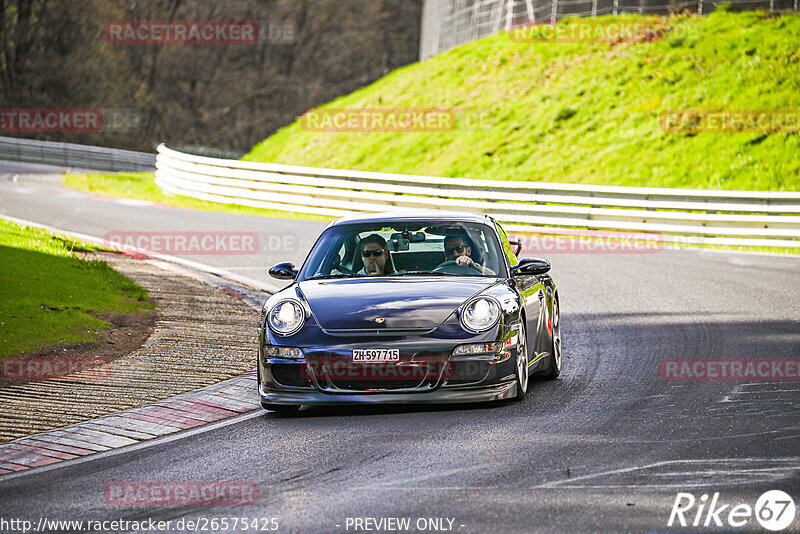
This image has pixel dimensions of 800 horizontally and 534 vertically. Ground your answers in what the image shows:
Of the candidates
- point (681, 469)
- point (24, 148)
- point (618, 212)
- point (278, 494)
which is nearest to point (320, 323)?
point (278, 494)

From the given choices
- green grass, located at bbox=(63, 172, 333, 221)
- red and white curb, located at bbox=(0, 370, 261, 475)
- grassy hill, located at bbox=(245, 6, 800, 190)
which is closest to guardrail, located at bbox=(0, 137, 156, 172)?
green grass, located at bbox=(63, 172, 333, 221)

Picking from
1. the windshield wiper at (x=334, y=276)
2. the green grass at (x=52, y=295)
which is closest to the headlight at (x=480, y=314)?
the windshield wiper at (x=334, y=276)

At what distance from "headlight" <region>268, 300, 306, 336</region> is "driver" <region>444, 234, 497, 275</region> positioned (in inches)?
58.4

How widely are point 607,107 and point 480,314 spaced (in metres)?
26.7

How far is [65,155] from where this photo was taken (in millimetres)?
44281

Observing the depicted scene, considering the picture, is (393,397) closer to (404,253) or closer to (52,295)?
(404,253)

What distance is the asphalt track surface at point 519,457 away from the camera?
570cm

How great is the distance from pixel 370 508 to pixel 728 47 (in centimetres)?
3123

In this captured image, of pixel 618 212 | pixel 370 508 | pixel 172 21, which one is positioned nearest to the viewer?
pixel 370 508

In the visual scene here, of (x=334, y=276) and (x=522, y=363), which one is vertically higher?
(x=334, y=276)

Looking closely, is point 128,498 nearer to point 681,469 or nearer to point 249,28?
point 681,469

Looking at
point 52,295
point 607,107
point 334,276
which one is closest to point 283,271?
point 334,276

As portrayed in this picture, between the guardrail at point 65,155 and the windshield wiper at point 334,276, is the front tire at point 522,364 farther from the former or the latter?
the guardrail at point 65,155

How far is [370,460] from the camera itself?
679 cm
